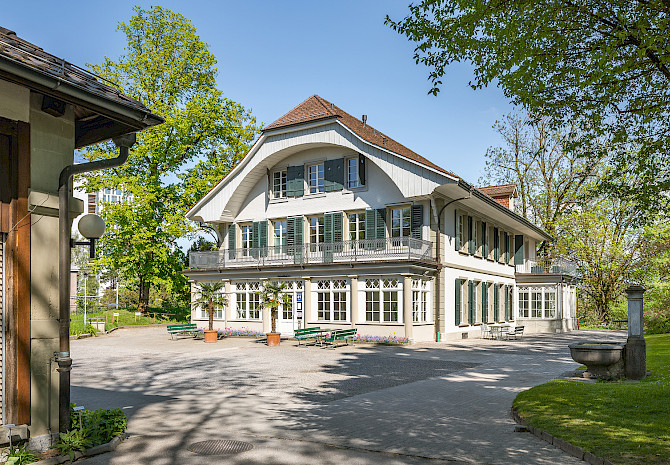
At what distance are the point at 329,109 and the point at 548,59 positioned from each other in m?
19.3

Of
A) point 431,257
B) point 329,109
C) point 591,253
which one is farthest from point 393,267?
point 591,253

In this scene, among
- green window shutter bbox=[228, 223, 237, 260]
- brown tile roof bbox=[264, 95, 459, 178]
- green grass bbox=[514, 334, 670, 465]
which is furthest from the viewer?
green window shutter bbox=[228, 223, 237, 260]

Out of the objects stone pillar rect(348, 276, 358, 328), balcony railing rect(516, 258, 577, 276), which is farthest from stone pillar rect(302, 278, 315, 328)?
balcony railing rect(516, 258, 577, 276)

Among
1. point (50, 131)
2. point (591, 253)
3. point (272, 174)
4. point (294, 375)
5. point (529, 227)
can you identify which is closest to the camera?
point (50, 131)

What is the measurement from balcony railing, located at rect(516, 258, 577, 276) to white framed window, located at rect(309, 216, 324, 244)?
15501mm

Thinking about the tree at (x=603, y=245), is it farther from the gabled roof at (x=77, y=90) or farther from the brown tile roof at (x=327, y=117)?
the gabled roof at (x=77, y=90)

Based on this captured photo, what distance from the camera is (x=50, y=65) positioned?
6.73 metres

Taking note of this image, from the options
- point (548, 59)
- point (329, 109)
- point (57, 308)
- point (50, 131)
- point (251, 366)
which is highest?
point (329, 109)

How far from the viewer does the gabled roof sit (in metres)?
6.10

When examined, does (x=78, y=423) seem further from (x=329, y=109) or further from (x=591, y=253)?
(x=591, y=253)

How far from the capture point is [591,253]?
4278 centimetres

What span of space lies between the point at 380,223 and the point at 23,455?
21392 millimetres

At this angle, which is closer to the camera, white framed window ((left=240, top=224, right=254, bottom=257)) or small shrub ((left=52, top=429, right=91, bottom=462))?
small shrub ((left=52, top=429, right=91, bottom=462))

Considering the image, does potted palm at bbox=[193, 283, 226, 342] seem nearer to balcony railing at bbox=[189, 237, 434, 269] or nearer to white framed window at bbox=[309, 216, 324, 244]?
balcony railing at bbox=[189, 237, 434, 269]
